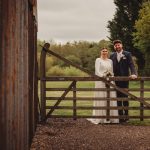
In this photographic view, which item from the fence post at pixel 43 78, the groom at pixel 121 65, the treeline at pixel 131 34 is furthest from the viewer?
the treeline at pixel 131 34

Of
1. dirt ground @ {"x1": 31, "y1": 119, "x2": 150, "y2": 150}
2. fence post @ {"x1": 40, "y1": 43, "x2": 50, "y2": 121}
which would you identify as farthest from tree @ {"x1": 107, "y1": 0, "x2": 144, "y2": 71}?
dirt ground @ {"x1": 31, "y1": 119, "x2": 150, "y2": 150}

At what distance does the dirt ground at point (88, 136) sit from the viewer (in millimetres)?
11266

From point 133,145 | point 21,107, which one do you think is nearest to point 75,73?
point 133,145

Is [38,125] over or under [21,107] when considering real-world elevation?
under

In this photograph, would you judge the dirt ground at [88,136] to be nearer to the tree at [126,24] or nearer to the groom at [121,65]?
the groom at [121,65]

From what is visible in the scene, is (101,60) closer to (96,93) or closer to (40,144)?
(96,93)

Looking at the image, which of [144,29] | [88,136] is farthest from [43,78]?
[144,29]

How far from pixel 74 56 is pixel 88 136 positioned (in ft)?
184

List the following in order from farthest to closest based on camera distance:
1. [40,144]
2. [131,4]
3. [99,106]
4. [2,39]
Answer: [131,4] → [99,106] → [40,144] → [2,39]

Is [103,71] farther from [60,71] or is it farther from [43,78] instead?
[60,71]

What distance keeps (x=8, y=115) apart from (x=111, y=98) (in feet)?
26.5

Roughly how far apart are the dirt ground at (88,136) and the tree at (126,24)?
137ft

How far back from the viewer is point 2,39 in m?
7.77

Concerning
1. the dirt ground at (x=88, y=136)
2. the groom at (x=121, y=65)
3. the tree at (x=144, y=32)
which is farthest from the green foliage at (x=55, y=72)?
the dirt ground at (x=88, y=136)
